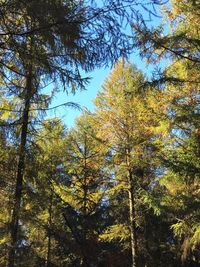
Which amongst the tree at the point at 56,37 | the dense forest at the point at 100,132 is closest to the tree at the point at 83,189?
the dense forest at the point at 100,132

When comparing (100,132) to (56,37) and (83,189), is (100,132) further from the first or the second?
(56,37)

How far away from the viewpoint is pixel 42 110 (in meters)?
9.88

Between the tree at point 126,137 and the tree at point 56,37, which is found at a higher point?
the tree at point 126,137

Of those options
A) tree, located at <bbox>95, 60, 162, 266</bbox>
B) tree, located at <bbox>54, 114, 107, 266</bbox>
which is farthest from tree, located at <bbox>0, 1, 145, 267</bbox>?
tree, located at <bbox>54, 114, 107, 266</bbox>

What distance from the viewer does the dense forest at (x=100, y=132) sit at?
16.4 ft

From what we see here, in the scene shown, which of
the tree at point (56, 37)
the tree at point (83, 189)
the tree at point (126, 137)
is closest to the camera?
the tree at point (56, 37)

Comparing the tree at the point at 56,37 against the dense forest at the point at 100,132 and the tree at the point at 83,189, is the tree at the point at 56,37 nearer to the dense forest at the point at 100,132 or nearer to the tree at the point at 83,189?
the dense forest at the point at 100,132

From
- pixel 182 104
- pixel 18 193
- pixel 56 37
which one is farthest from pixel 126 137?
pixel 56 37

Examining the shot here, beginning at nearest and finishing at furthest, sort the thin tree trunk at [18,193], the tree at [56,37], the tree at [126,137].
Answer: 1. the tree at [56,37]
2. the thin tree trunk at [18,193]
3. the tree at [126,137]

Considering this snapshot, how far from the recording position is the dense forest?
4.98 m

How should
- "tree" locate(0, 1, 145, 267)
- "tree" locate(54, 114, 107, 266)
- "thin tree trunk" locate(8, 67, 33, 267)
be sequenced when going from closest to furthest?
1. "tree" locate(0, 1, 145, 267)
2. "thin tree trunk" locate(8, 67, 33, 267)
3. "tree" locate(54, 114, 107, 266)

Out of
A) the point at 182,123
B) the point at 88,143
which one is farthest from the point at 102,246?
the point at 182,123

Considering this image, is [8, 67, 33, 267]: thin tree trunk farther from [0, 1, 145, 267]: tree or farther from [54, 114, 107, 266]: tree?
[54, 114, 107, 266]: tree

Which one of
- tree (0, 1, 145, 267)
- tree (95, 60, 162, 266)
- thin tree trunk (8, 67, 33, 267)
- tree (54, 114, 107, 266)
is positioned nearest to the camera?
tree (0, 1, 145, 267)
